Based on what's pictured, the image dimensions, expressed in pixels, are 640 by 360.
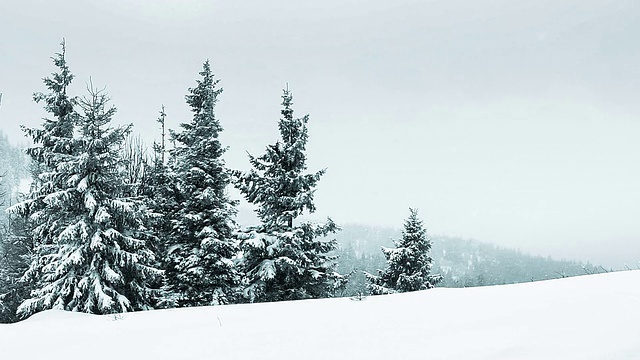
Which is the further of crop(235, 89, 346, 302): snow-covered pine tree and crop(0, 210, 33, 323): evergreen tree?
crop(0, 210, 33, 323): evergreen tree

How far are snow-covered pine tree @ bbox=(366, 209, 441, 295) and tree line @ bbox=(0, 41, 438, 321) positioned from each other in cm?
767

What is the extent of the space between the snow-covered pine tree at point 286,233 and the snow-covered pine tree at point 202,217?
936 millimetres

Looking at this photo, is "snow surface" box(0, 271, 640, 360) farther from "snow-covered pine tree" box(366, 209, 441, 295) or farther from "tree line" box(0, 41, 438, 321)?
"snow-covered pine tree" box(366, 209, 441, 295)

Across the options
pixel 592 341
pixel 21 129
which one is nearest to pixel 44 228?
pixel 21 129

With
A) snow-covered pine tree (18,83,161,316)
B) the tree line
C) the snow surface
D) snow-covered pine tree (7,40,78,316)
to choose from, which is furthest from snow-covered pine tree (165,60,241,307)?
the snow surface

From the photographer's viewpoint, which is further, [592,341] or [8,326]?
[8,326]

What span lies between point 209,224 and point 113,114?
5.85 metres

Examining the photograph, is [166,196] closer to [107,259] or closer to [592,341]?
[107,259]

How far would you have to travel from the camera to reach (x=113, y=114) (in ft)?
50.8

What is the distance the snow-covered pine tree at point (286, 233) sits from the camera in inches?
616

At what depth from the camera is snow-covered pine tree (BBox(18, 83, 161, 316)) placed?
1366 cm

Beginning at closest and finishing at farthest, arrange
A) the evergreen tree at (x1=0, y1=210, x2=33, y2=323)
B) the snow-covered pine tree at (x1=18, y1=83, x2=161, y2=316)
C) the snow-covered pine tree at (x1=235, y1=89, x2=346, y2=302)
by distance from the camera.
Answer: the snow-covered pine tree at (x1=18, y1=83, x2=161, y2=316) < the snow-covered pine tree at (x1=235, y1=89, x2=346, y2=302) < the evergreen tree at (x1=0, y1=210, x2=33, y2=323)

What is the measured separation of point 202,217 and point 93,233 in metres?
4.12

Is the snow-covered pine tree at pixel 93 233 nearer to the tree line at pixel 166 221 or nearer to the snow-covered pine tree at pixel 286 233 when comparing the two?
the tree line at pixel 166 221
